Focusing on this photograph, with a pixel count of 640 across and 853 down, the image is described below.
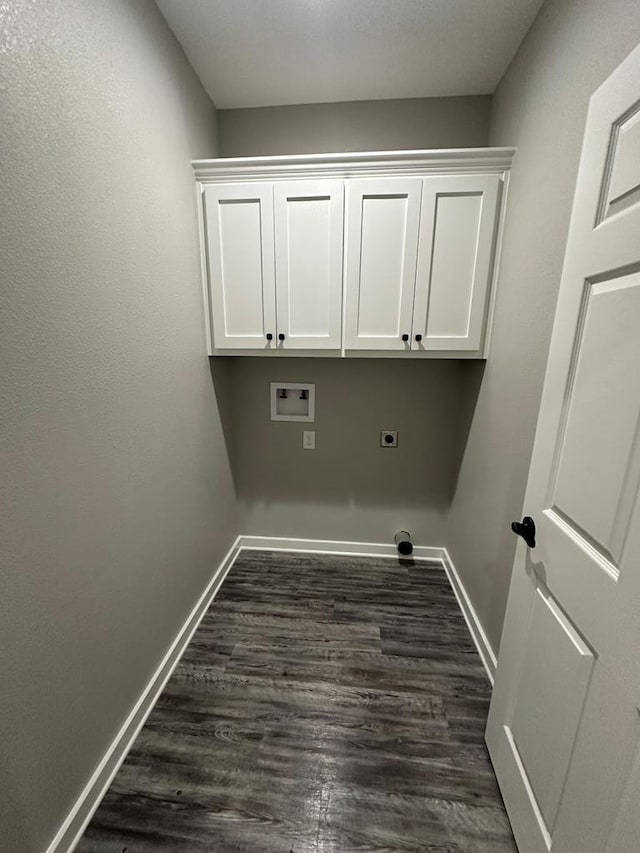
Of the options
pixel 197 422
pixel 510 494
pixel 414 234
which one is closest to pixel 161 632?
pixel 197 422

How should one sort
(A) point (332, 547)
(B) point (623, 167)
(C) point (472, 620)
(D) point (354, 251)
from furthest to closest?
(A) point (332, 547) → (C) point (472, 620) → (D) point (354, 251) → (B) point (623, 167)

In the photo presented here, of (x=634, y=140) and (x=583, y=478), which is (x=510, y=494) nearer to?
(x=583, y=478)

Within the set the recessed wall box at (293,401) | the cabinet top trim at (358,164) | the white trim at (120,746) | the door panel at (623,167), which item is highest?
the cabinet top trim at (358,164)

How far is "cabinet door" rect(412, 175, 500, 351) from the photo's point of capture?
1524 mm

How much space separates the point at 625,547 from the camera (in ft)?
2.09

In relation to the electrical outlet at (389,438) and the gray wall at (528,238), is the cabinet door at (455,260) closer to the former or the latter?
the gray wall at (528,238)

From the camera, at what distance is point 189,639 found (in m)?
1.68

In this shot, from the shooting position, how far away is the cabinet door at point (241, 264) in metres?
1.63

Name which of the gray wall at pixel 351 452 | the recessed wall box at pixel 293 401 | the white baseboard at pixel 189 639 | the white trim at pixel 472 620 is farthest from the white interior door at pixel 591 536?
the recessed wall box at pixel 293 401

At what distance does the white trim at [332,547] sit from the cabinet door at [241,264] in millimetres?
Answer: 1415

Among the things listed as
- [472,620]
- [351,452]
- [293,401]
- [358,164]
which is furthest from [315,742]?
[358,164]

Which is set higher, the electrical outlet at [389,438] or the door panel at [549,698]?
the electrical outlet at [389,438]

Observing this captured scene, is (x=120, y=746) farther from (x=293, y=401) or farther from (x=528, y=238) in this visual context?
(x=528, y=238)

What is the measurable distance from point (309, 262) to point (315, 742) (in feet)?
6.75
